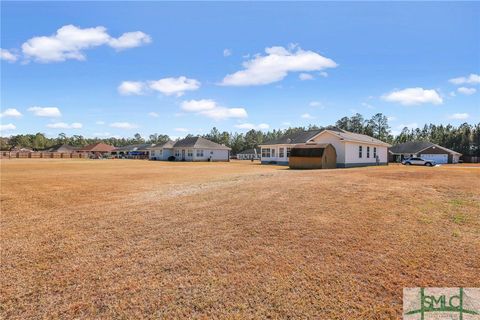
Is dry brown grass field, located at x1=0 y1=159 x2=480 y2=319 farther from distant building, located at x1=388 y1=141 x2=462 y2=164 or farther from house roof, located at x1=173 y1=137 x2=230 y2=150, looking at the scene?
distant building, located at x1=388 y1=141 x2=462 y2=164

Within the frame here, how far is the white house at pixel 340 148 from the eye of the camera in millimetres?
33469

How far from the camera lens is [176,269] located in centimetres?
494

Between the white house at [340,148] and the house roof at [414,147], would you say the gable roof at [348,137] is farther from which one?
the house roof at [414,147]

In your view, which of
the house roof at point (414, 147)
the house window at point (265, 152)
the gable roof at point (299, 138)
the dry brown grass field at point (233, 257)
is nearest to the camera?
the dry brown grass field at point (233, 257)

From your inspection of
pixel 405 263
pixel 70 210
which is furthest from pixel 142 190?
pixel 405 263

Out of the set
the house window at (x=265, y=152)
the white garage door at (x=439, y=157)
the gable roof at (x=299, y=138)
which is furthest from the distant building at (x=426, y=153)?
the house window at (x=265, y=152)

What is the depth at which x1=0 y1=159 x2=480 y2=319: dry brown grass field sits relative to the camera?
402cm

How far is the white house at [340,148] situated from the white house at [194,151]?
1633 centimetres

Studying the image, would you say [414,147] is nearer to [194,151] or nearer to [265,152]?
[265,152]

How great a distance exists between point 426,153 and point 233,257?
6349 centimetres

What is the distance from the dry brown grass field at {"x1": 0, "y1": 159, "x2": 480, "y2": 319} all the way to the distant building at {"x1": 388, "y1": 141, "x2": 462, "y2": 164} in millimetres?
55523

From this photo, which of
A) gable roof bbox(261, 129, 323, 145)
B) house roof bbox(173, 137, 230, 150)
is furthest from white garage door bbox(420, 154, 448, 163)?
house roof bbox(173, 137, 230, 150)

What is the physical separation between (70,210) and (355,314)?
8411 millimetres

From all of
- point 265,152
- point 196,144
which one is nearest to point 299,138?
point 265,152
